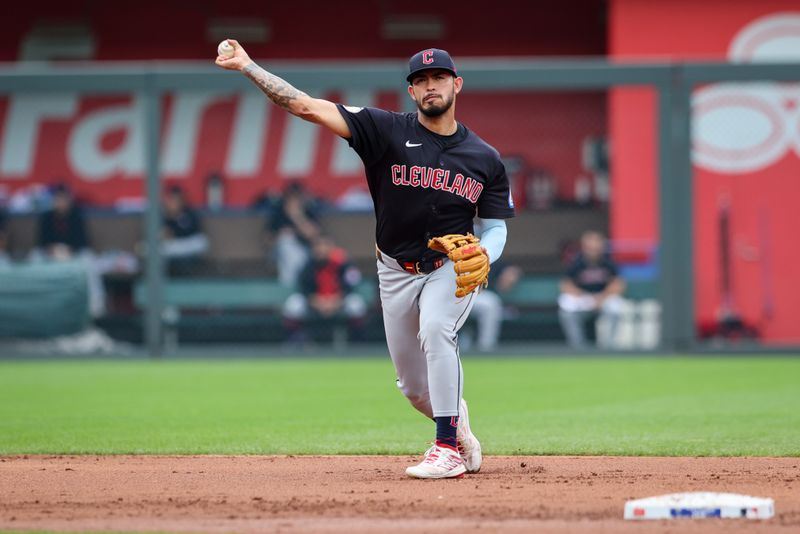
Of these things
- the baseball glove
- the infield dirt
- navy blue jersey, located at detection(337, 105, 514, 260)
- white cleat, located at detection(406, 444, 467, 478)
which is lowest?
the infield dirt

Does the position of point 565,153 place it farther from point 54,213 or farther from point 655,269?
point 54,213

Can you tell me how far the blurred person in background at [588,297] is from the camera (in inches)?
552

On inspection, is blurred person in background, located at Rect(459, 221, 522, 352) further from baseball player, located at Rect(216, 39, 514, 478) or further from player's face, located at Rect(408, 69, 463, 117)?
player's face, located at Rect(408, 69, 463, 117)

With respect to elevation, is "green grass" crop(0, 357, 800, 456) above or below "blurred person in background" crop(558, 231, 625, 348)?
below

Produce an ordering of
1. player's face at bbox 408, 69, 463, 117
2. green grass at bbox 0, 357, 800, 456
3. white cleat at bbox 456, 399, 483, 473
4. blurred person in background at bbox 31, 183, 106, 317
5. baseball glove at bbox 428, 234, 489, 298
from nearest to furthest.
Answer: baseball glove at bbox 428, 234, 489, 298
player's face at bbox 408, 69, 463, 117
white cleat at bbox 456, 399, 483, 473
green grass at bbox 0, 357, 800, 456
blurred person in background at bbox 31, 183, 106, 317

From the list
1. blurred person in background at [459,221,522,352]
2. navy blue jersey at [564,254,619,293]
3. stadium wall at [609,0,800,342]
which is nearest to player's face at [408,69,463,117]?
blurred person in background at [459,221,522,352]

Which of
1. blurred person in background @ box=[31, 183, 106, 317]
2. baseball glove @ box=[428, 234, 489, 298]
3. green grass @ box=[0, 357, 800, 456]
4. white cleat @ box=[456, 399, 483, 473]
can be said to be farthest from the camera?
blurred person in background @ box=[31, 183, 106, 317]

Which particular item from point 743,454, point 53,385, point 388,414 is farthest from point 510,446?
point 53,385

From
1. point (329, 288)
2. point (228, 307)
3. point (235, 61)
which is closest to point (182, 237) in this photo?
point (228, 307)

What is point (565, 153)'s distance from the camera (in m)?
17.5

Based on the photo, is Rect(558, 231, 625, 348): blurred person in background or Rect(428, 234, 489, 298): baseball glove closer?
Rect(428, 234, 489, 298): baseball glove

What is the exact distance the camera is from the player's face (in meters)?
5.71

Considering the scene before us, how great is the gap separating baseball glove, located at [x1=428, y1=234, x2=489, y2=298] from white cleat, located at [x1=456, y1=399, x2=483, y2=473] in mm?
606

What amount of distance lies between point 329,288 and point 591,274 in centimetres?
283
